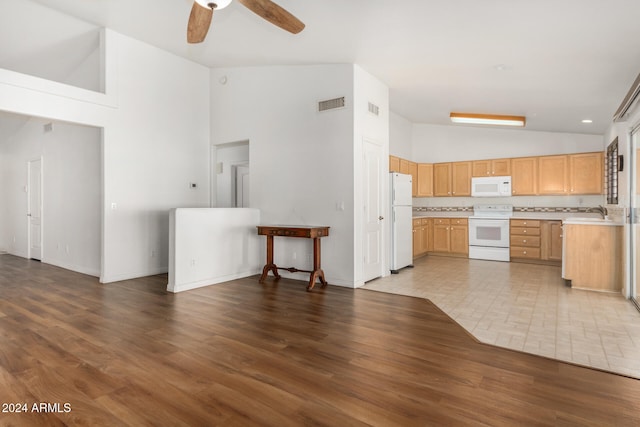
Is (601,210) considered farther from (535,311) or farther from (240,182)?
(240,182)

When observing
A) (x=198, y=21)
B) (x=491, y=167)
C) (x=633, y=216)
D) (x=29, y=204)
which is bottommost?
(x=633, y=216)

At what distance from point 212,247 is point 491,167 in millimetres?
6085

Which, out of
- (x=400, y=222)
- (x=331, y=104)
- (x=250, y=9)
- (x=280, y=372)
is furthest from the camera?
(x=400, y=222)

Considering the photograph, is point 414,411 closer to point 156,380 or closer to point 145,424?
point 145,424

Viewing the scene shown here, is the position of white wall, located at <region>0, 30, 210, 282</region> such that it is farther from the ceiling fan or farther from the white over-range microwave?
the white over-range microwave

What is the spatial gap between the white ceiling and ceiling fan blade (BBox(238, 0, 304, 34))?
0.51 m

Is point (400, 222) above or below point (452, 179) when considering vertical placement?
below

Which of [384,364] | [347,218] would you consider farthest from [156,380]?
[347,218]

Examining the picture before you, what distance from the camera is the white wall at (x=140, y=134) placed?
16.0 feet

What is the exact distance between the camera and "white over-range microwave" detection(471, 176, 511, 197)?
7.59 m

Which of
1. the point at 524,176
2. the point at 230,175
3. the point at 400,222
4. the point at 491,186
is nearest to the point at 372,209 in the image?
the point at 400,222

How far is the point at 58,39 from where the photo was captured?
516 cm

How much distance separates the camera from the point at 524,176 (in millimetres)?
7402

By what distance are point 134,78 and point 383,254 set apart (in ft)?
15.7
